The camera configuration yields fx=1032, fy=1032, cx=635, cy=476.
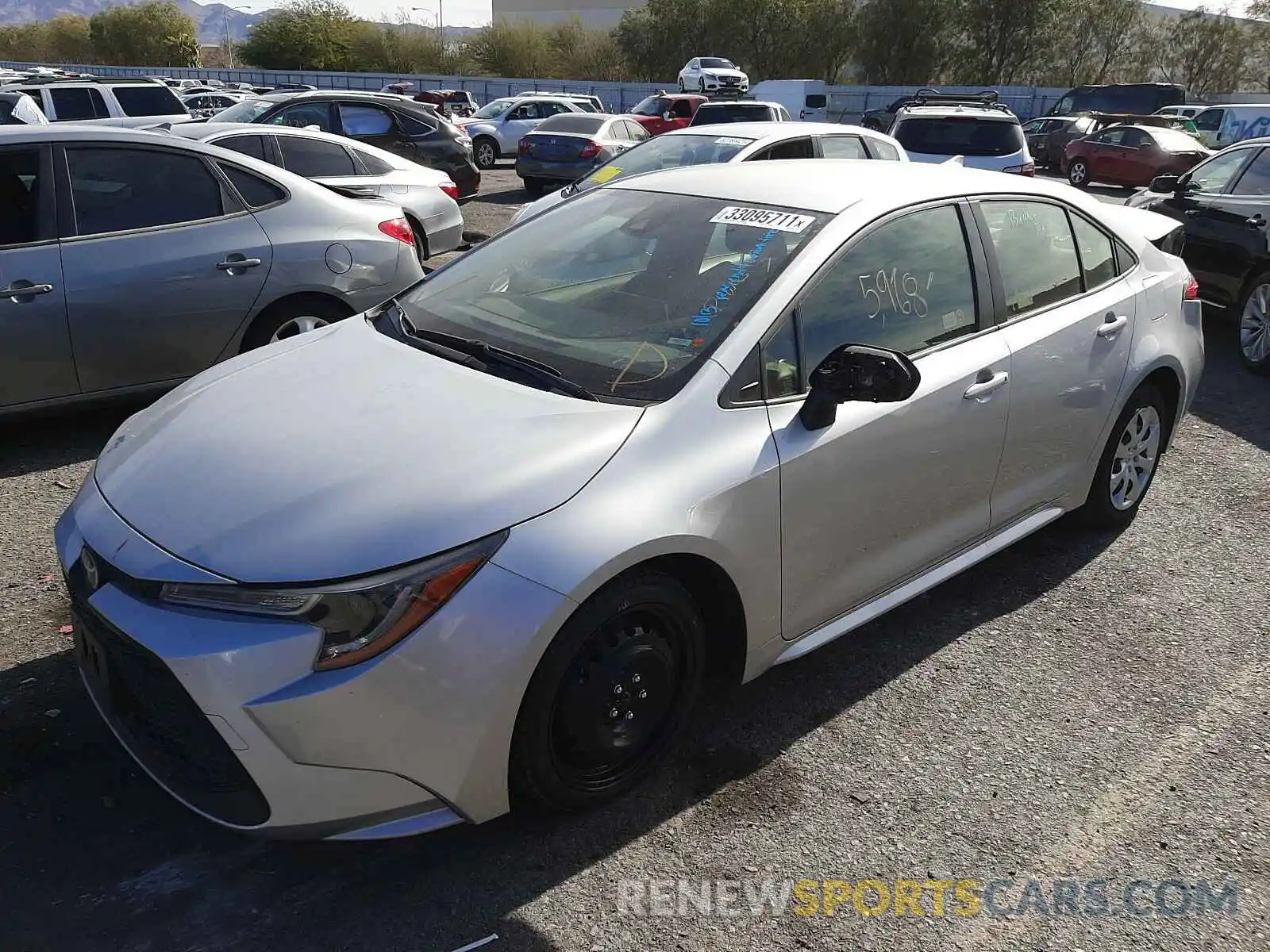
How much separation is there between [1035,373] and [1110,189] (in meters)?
21.8

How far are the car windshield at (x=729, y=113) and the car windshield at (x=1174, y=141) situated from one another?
33.6ft

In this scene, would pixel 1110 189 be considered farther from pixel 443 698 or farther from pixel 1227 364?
pixel 443 698

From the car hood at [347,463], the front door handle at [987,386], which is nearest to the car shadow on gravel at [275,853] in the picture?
the car hood at [347,463]

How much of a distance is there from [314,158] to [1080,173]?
18967 mm

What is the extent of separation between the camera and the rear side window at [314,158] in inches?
338

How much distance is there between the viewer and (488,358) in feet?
10.3

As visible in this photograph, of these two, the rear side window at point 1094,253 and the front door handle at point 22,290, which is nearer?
the rear side window at point 1094,253

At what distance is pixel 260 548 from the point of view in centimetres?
236

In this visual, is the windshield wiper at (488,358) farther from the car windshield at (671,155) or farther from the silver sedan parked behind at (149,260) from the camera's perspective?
the car windshield at (671,155)

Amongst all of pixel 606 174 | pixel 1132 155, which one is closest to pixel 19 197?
pixel 606 174

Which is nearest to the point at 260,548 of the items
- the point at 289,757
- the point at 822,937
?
the point at 289,757

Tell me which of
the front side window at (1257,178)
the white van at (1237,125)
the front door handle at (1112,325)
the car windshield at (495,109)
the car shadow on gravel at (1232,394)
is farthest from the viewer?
the car windshield at (495,109)

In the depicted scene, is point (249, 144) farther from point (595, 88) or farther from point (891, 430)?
point (595, 88)

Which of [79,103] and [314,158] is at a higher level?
[314,158]
